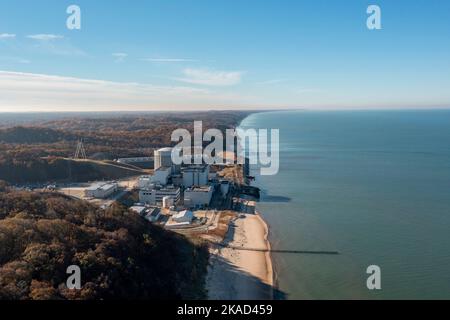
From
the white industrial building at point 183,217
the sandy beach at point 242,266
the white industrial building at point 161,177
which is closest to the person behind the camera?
the sandy beach at point 242,266

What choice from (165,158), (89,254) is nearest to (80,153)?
(165,158)

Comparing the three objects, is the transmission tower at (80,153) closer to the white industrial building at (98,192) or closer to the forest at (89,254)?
the white industrial building at (98,192)

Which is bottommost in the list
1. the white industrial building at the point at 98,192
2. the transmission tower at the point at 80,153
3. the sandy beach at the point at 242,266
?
the sandy beach at the point at 242,266

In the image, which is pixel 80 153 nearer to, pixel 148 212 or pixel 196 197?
pixel 196 197

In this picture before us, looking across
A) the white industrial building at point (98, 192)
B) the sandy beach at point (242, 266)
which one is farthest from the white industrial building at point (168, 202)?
the sandy beach at point (242, 266)

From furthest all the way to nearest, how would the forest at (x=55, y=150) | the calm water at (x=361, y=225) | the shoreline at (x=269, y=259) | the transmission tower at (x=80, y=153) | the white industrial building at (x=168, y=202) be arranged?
the transmission tower at (x=80, y=153) < the forest at (x=55, y=150) < the white industrial building at (x=168, y=202) < the shoreline at (x=269, y=259) < the calm water at (x=361, y=225)

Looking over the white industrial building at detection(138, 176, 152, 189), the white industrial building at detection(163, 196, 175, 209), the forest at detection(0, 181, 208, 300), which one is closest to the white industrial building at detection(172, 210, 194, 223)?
the white industrial building at detection(163, 196, 175, 209)

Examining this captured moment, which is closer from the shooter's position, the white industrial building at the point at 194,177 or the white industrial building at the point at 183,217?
the white industrial building at the point at 183,217

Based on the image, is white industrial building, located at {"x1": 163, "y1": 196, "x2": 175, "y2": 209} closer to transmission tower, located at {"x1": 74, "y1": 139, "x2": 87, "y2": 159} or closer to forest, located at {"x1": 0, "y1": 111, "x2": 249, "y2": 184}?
forest, located at {"x1": 0, "y1": 111, "x2": 249, "y2": 184}
